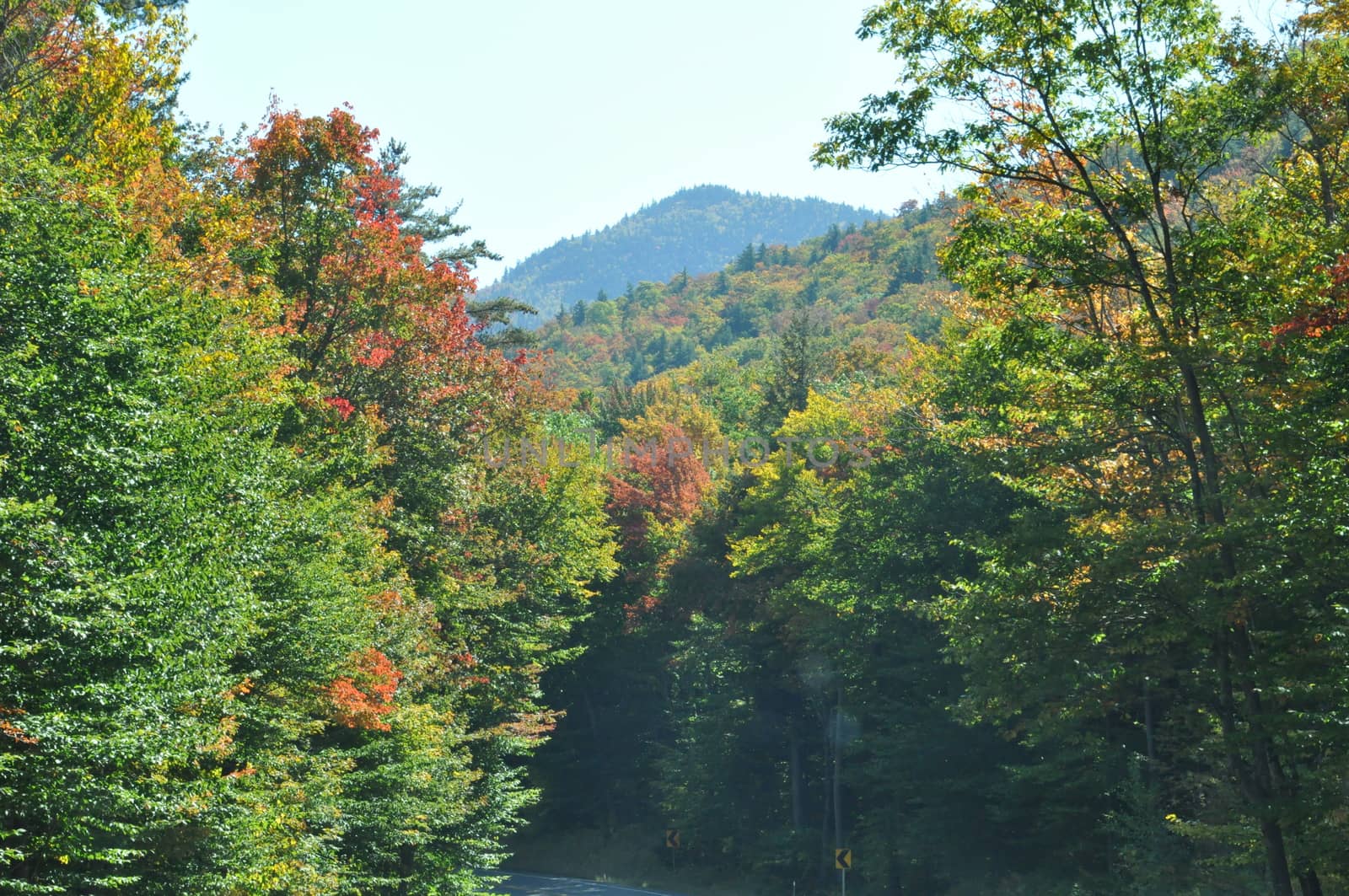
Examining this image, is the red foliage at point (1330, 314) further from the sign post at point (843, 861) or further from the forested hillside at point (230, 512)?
the sign post at point (843, 861)

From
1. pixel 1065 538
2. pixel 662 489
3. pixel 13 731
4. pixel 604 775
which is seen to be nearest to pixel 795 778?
pixel 604 775

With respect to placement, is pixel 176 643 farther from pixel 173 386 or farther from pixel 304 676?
pixel 304 676

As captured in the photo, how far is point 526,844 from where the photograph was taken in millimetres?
54938

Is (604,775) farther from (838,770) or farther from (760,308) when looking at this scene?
(760,308)

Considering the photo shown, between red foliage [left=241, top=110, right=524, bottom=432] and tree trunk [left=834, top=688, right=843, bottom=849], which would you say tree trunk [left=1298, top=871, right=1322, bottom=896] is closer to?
red foliage [left=241, top=110, right=524, bottom=432]

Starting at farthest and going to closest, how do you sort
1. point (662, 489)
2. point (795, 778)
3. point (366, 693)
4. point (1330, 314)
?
point (662, 489), point (795, 778), point (366, 693), point (1330, 314)

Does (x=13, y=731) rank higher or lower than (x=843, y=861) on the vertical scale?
higher

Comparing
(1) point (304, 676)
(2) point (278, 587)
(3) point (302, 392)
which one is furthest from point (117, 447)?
(3) point (302, 392)

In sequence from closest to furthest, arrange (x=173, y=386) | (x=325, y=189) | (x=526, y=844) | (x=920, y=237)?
(x=173, y=386) < (x=325, y=189) < (x=526, y=844) < (x=920, y=237)

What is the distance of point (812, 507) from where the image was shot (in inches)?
1550

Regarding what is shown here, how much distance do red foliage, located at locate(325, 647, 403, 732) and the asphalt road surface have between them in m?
20.8

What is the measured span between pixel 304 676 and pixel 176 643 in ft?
20.5

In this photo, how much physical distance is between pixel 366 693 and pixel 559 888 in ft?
79.1

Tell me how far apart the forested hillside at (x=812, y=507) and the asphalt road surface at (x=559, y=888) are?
513 cm
